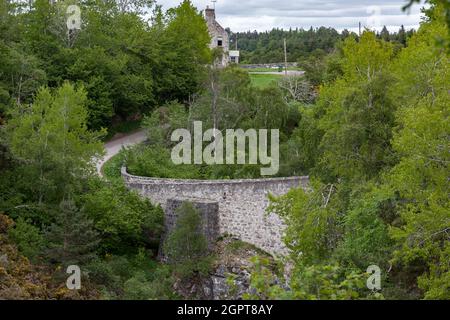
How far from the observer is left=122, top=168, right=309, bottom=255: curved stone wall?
23.5 meters

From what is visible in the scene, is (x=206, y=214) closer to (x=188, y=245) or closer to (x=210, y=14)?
(x=188, y=245)

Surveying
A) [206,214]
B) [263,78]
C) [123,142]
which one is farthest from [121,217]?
[263,78]

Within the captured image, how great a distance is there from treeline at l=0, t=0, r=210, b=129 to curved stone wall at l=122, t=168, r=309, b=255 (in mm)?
8808

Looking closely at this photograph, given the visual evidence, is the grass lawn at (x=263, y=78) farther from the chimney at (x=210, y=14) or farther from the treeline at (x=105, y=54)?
the treeline at (x=105, y=54)

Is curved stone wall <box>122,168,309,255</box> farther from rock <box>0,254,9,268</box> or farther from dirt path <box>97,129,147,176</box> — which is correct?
dirt path <box>97,129,147,176</box>

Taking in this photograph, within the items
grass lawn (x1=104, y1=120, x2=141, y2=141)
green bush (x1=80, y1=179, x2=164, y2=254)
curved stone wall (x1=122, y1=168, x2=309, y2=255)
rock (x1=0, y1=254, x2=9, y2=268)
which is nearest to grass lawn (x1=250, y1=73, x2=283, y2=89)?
grass lawn (x1=104, y1=120, x2=141, y2=141)

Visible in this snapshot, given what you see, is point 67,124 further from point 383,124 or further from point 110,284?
point 383,124

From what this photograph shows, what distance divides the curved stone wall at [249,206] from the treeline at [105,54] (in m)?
8.81

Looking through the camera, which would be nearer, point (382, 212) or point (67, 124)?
point (382, 212)
